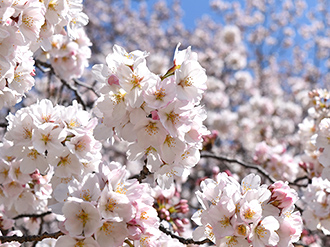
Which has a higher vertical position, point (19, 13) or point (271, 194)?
point (19, 13)

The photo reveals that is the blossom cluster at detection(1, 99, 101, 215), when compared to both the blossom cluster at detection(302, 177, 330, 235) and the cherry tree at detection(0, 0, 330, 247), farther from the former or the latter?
the blossom cluster at detection(302, 177, 330, 235)

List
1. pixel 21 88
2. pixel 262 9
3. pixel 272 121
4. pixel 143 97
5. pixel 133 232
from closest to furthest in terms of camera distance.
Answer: pixel 133 232, pixel 143 97, pixel 21 88, pixel 272 121, pixel 262 9

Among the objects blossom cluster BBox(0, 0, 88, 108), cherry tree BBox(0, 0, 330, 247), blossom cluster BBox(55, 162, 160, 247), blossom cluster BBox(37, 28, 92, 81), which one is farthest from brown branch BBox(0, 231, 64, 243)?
blossom cluster BBox(37, 28, 92, 81)

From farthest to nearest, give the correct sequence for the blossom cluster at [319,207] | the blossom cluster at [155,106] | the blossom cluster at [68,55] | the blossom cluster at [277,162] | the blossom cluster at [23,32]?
the blossom cluster at [277,162]
the blossom cluster at [68,55]
the blossom cluster at [319,207]
the blossom cluster at [23,32]
the blossom cluster at [155,106]

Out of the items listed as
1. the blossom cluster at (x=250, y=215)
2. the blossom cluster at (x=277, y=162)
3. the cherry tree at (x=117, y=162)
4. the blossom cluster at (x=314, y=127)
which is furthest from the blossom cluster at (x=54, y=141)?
the blossom cluster at (x=277, y=162)

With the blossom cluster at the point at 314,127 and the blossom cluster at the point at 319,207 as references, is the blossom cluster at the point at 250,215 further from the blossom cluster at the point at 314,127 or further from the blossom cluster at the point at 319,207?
the blossom cluster at the point at 314,127

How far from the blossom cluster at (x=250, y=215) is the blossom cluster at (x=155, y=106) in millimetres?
246

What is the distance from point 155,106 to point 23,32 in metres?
0.80

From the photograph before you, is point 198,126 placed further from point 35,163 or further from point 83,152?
point 35,163

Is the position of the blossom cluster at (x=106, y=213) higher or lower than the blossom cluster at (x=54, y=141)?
lower

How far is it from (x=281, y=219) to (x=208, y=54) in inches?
380

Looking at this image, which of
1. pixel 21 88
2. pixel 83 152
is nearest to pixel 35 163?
pixel 83 152

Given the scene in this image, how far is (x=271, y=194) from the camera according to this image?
1.59m

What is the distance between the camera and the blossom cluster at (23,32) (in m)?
1.69
